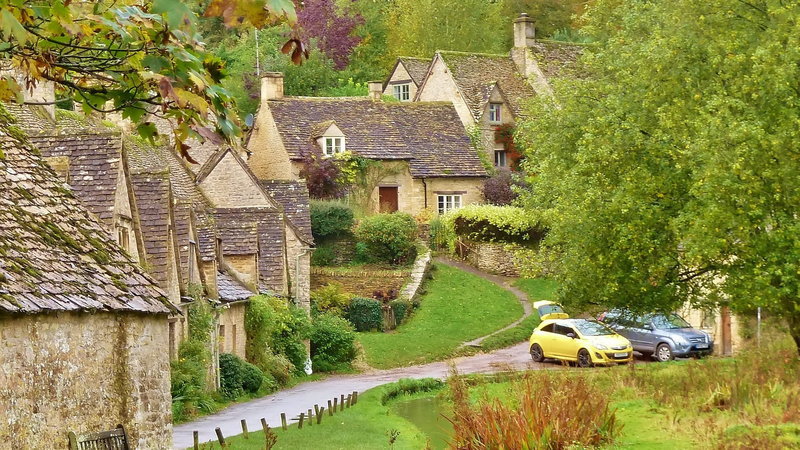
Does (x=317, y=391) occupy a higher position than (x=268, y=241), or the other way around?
(x=268, y=241)

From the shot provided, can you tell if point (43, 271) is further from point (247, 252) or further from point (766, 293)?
point (247, 252)

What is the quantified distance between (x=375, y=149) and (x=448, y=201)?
16.2ft

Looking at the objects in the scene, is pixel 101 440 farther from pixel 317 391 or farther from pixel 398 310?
A: pixel 398 310

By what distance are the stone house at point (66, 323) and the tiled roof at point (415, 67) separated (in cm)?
6311

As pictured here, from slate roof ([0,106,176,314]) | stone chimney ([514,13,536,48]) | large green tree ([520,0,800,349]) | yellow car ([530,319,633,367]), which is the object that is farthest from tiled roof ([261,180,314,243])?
slate roof ([0,106,176,314])

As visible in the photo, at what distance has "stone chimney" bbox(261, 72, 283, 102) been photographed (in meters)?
68.5

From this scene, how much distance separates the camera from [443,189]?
6938cm

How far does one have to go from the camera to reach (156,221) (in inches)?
1245

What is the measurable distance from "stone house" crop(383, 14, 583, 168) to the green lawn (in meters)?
14.5

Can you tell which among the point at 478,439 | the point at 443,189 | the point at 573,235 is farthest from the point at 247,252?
the point at 443,189

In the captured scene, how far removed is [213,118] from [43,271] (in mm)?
7184

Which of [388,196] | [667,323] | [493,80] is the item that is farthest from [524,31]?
[667,323]

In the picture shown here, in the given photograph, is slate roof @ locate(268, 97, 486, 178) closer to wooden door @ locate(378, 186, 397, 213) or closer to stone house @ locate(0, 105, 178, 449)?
wooden door @ locate(378, 186, 397, 213)

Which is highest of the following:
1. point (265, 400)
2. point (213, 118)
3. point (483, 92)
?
point (483, 92)
